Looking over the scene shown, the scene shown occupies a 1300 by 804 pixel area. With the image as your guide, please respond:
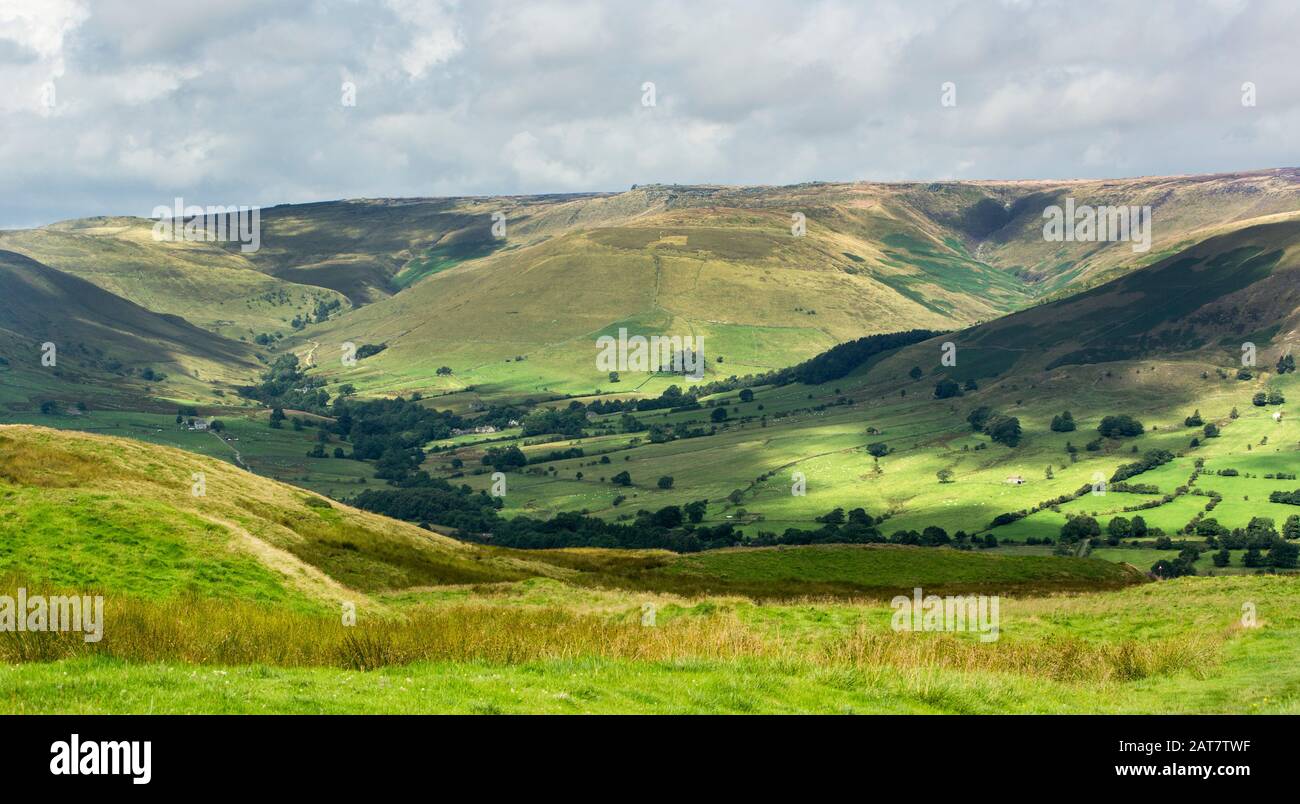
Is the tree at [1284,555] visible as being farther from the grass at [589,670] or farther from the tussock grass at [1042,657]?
the tussock grass at [1042,657]

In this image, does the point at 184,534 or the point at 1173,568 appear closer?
the point at 184,534

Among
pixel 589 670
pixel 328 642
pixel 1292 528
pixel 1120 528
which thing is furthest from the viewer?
pixel 1120 528

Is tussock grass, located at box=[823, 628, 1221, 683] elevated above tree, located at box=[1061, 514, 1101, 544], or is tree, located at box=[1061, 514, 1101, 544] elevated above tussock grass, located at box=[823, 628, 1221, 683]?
tussock grass, located at box=[823, 628, 1221, 683]

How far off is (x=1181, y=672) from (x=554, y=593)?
111 ft

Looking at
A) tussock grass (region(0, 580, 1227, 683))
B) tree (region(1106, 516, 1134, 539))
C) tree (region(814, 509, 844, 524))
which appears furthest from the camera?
tree (region(814, 509, 844, 524))

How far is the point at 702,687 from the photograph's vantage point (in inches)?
702

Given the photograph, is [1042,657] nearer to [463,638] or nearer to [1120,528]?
[463,638]

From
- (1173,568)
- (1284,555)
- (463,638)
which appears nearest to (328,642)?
(463,638)

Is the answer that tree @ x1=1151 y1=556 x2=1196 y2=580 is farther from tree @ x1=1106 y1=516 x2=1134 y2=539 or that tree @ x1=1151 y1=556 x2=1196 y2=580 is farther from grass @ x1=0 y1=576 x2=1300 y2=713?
grass @ x1=0 y1=576 x2=1300 y2=713

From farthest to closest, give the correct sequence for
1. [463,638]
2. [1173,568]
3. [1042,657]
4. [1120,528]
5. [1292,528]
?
[1120,528] → [1292,528] → [1173,568] → [1042,657] → [463,638]

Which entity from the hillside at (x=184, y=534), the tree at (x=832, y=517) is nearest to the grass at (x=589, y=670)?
the hillside at (x=184, y=534)

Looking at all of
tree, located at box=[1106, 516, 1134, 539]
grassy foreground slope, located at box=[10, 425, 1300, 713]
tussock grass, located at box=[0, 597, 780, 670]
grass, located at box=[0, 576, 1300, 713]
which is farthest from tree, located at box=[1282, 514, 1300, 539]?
tussock grass, located at box=[0, 597, 780, 670]
